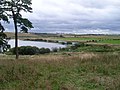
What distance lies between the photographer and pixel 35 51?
70.3 meters

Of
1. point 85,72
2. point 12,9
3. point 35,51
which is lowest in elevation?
point 35,51

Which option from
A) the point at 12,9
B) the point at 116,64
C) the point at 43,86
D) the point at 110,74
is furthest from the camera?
the point at 12,9

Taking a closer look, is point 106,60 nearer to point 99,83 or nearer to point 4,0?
point 99,83

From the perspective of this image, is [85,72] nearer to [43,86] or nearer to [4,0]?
[43,86]

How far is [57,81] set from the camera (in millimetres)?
12953

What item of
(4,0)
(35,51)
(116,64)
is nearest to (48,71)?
(116,64)

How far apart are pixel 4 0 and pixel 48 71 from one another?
25.5m

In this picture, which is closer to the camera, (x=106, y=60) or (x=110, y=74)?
(x=110, y=74)

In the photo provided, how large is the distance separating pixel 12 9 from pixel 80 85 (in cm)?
3140

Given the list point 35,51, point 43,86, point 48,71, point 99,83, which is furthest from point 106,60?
point 35,51

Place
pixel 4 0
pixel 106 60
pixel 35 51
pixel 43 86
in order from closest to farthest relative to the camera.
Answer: pixel 43 86
pixel 106 60
pixel 4 0
pixel 35 51

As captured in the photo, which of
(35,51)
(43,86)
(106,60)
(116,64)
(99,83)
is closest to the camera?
(43,86)

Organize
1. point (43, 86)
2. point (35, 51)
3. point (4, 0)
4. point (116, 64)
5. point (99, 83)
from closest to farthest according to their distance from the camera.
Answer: point (43, 86) → point (99, 83) → point (116, 64) → point (4, 0) → point (35, 51)

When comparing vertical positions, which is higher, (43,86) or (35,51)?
(43,86)
